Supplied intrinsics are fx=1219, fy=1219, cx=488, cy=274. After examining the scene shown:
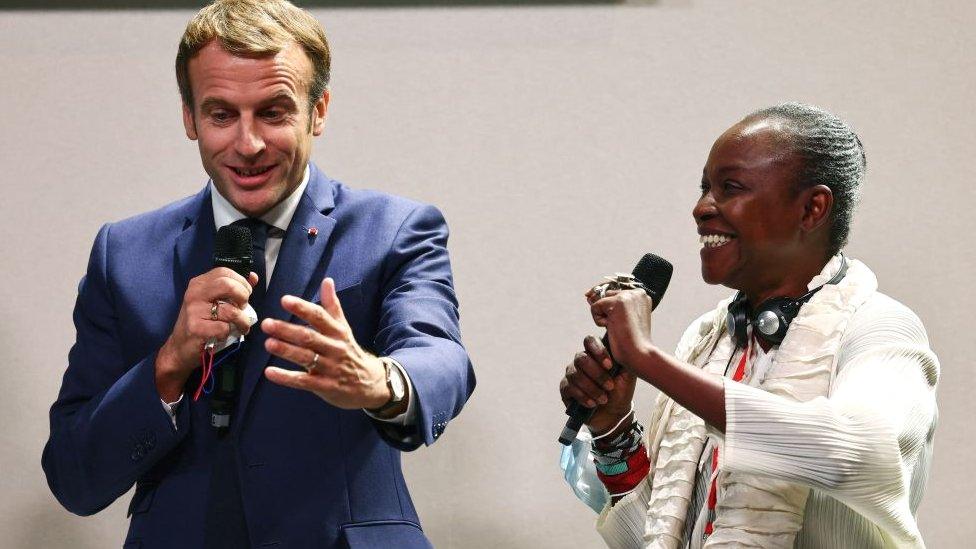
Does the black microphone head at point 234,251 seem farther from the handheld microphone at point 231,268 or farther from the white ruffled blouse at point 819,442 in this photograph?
the white ruffled blouse at point 819,442

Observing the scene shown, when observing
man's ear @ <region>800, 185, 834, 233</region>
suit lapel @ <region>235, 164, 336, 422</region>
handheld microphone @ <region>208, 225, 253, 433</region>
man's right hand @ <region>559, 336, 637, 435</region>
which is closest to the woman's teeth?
man's ear @ <region>800, 185, 834, 233</region>

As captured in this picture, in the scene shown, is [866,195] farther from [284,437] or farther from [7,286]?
[7,286]

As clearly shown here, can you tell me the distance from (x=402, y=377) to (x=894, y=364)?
0.74 metres

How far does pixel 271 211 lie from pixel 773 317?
0.82m

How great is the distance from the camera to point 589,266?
2861mm

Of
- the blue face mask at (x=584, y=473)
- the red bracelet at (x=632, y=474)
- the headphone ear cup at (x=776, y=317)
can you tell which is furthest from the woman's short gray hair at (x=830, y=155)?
the blue face mask at (x=584, y=473)

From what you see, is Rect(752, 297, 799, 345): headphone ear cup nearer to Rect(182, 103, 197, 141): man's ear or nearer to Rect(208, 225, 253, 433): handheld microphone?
Rect(208, 225, 253, 433): handheld microphone

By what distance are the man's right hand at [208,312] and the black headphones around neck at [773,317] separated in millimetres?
816

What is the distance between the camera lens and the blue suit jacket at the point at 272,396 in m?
1.79

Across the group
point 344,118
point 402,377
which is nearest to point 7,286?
point 344,118

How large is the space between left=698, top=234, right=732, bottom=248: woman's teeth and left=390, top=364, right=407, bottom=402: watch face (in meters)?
0.62

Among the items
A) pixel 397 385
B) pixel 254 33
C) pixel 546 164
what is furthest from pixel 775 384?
pixel 546 164

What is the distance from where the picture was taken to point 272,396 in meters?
1.83

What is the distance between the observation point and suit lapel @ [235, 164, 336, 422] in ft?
5.96
